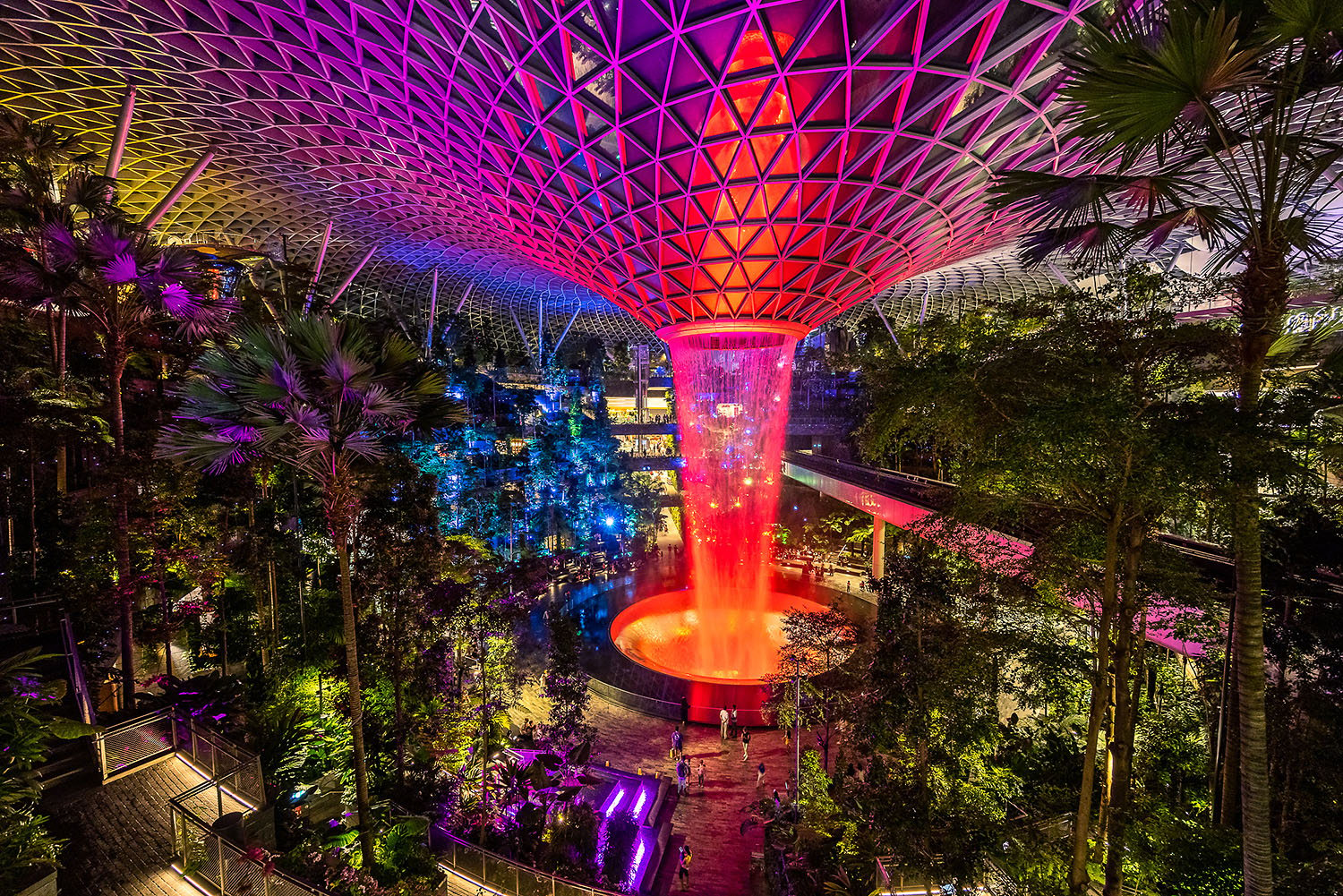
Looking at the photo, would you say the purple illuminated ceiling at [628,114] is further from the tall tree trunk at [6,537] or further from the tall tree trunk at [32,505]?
the tall tree trunk at [6,537]

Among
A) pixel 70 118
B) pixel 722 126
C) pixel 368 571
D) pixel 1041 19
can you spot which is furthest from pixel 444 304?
pixel 1041 19

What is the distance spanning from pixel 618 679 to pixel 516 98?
62.2 ft

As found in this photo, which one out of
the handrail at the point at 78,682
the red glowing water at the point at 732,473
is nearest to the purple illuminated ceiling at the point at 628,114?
the red glowing water at the point at 732,473

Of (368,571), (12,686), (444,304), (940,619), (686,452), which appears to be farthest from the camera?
(444,304)

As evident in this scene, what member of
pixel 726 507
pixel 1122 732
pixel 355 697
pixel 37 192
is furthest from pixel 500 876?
pixel 726 507

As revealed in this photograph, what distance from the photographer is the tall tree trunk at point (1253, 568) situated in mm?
4152

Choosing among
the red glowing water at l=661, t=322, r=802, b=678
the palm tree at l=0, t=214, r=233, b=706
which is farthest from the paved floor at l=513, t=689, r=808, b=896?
the palm tree at l=0, t=214, r=233, b=706

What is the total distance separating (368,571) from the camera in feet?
33.9

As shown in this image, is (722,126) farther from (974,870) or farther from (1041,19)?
(974,870)

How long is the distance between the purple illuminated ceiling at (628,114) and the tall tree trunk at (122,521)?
9513 millimetres

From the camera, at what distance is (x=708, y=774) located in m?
15.9

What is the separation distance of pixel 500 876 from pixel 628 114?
17.2 metres

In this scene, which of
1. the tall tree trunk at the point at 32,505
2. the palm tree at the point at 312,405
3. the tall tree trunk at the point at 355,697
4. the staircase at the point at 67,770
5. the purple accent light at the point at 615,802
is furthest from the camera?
the tall tree trunk at the point at 32,505

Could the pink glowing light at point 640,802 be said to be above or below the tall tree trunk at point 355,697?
below
